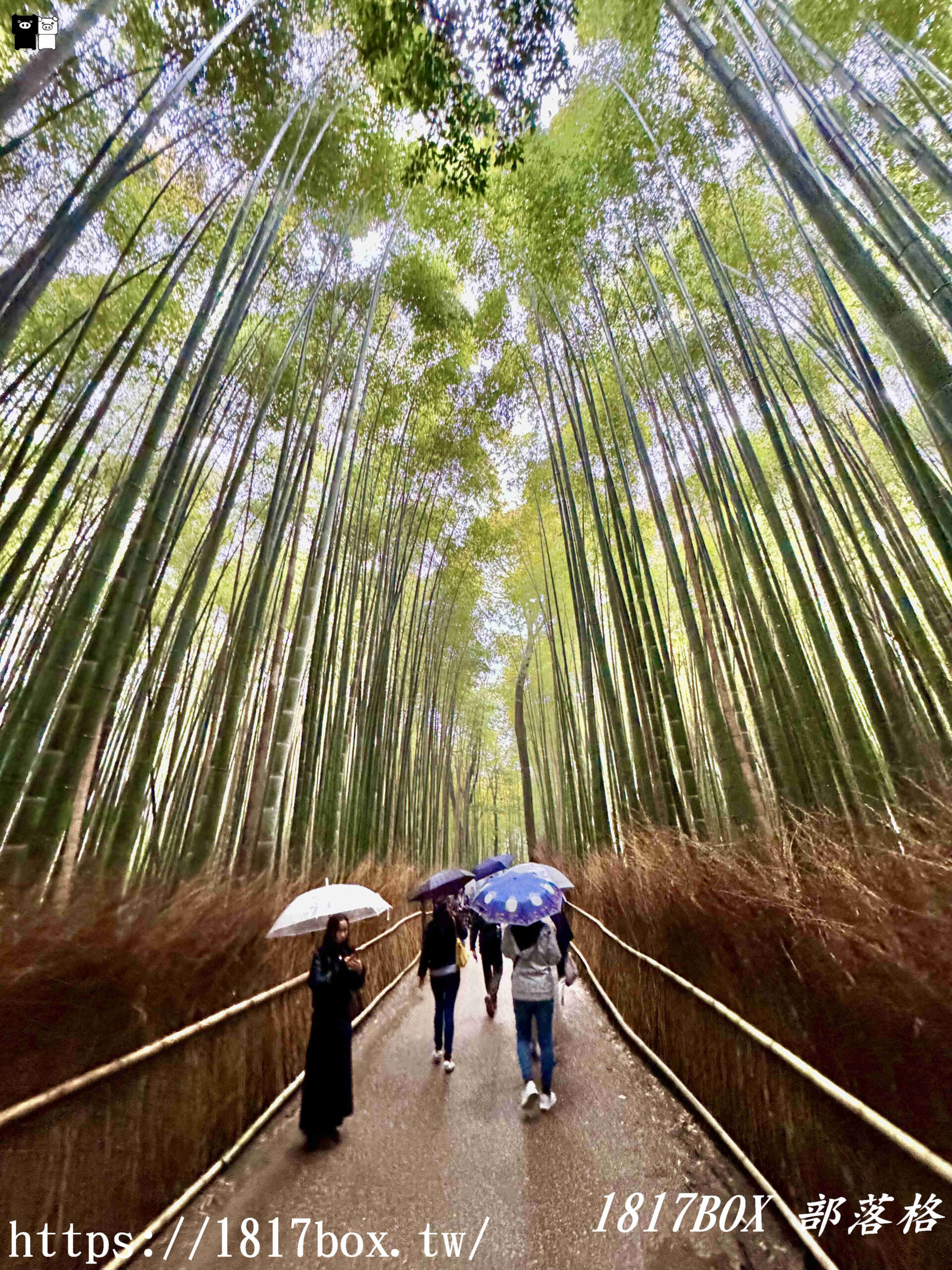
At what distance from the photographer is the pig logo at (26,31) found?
2021 millimetres

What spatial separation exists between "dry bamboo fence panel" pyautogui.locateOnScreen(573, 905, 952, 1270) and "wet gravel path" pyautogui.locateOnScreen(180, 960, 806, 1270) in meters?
0.13

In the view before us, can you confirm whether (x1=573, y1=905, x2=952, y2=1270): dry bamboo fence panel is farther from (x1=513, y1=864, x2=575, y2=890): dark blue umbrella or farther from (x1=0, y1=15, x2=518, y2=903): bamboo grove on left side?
(x1=0, y1=15, x2=518, y2=903): bamboo grove on left side

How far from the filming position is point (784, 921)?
1.66 meters

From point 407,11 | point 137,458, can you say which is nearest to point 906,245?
point 407,11

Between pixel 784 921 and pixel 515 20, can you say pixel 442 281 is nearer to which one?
pixel 515 20

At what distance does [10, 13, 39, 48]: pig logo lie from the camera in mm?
2021

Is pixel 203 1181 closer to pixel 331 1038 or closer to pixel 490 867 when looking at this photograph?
pixel 331 1038

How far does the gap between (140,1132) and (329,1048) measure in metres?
0.82

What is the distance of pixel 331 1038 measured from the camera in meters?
2.28

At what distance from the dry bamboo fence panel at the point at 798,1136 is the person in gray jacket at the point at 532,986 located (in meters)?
0.58

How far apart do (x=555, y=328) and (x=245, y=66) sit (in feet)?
10.1

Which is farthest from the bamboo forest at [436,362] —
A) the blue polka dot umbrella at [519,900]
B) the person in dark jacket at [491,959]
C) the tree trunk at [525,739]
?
the tree trunk at [525,739]

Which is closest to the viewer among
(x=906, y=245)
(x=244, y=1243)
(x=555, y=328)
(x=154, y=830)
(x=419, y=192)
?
(x=244, y=1243)

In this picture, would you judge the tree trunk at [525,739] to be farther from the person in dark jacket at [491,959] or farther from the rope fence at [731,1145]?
the rope fence at [731,1145]
